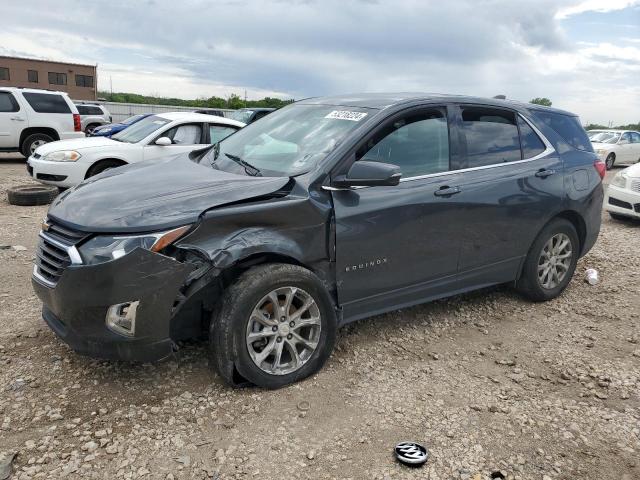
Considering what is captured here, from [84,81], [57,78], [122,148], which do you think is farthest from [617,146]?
[57,78]

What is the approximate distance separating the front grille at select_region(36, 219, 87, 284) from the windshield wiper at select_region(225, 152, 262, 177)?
45.0 inches

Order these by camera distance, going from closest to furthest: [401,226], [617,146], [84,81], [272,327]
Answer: [272,327] < [401,226] < [617,146] < [84,81]

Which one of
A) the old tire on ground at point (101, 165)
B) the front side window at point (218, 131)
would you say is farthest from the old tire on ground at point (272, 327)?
the front side window at point (218, 131)

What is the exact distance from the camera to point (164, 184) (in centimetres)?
329

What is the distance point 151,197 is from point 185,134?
6.06 m

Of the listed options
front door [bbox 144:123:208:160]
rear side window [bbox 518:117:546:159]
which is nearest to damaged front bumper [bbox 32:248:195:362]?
rear side window [bbox 518:117:546:159]

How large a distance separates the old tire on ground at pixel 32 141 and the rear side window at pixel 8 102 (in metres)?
0.74

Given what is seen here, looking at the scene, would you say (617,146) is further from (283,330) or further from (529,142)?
(283,330)

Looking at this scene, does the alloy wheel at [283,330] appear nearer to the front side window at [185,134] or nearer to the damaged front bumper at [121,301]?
the damaged front bumper at [121,301]

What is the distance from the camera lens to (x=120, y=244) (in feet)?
9.11

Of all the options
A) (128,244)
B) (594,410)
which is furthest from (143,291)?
(594,410)

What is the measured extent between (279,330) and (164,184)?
1.15m

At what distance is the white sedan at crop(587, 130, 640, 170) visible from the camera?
1856 cm

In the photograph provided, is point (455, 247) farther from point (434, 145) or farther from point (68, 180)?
point (68, 180)
